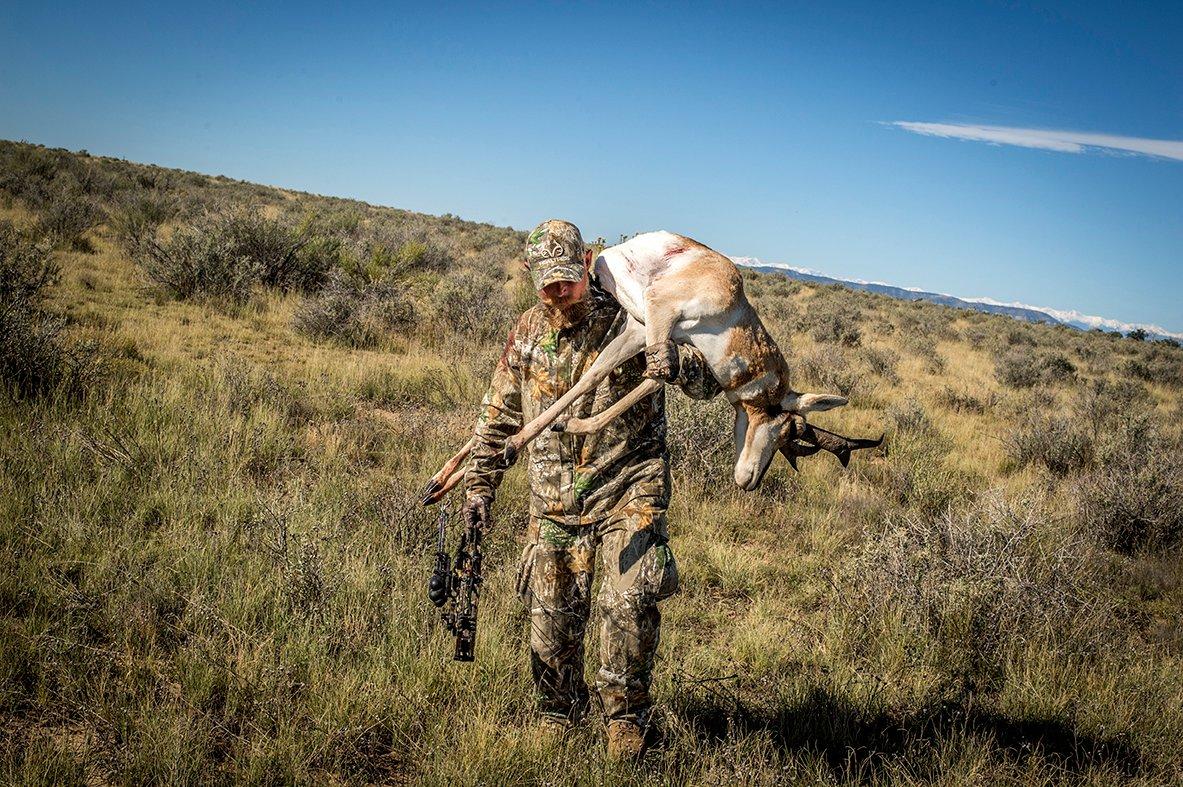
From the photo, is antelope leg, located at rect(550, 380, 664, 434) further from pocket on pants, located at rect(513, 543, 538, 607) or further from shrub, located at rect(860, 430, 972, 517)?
shrub, located at rect(860, 430, 972, 517)

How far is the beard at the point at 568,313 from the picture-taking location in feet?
7.87

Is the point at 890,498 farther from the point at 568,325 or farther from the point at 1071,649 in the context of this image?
the point at 568,325

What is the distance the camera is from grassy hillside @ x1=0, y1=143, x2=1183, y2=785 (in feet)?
8.52

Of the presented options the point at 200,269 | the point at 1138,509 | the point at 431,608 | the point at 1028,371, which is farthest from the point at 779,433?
the point at 1028,371

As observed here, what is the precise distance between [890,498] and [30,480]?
25.1ft

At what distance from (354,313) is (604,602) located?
363 inches

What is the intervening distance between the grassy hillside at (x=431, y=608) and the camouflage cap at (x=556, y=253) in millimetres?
1855

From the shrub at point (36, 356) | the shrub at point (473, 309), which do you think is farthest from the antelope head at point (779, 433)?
the shrub at point (473, 309)

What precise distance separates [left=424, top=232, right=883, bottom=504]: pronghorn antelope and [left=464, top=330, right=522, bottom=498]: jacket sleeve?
3.44 ft

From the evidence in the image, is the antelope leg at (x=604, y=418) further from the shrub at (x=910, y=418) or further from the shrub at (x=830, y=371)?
the shrub at (x=830, y=371)

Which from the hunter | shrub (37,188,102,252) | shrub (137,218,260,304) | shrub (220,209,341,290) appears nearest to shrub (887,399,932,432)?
the hunter

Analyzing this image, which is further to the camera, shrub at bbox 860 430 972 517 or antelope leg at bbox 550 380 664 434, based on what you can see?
shrub at bbox 860 430 972 517

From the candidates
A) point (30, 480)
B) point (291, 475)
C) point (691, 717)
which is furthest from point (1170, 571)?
point (30, 480)

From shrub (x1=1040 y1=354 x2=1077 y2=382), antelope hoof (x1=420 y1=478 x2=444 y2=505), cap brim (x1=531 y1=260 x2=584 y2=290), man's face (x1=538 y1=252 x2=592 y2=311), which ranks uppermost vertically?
shrub (x1=1040 y1=354 x2=1077 y2=382)
